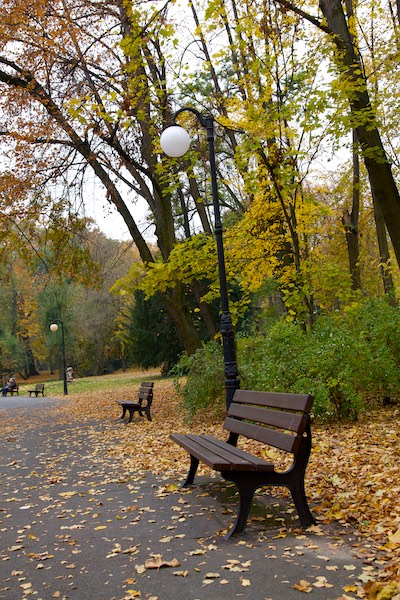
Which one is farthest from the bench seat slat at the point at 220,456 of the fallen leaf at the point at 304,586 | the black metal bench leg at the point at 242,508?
the fallen leaf at the point at 304,586

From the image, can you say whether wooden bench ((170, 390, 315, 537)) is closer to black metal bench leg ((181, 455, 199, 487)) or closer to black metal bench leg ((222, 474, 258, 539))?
black metal bench leg ((222, 474, 258, 539))

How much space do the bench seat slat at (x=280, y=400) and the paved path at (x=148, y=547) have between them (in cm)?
84

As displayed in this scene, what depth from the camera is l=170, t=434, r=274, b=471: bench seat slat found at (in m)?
4.20

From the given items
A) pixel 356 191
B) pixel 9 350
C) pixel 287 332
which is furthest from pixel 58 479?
pixel 9 350

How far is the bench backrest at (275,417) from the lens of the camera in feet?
14.0

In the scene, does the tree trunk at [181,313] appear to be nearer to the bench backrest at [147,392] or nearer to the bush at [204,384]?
the bench backrest at [147,392]

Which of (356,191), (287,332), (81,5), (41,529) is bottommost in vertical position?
(41,529)

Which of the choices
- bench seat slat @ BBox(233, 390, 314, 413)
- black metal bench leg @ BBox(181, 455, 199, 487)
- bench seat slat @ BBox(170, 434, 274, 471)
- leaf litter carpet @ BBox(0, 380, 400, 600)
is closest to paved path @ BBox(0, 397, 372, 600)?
leaf litter carpet @ BBox(0, 380, 400, 600)

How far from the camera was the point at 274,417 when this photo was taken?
4848 millimetres

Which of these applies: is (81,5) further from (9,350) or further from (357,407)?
(9,350)

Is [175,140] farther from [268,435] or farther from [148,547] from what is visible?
[148,547]

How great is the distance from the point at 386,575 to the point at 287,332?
6021 mm

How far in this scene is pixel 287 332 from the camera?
9.18 m

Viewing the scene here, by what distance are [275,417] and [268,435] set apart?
0.16 m
